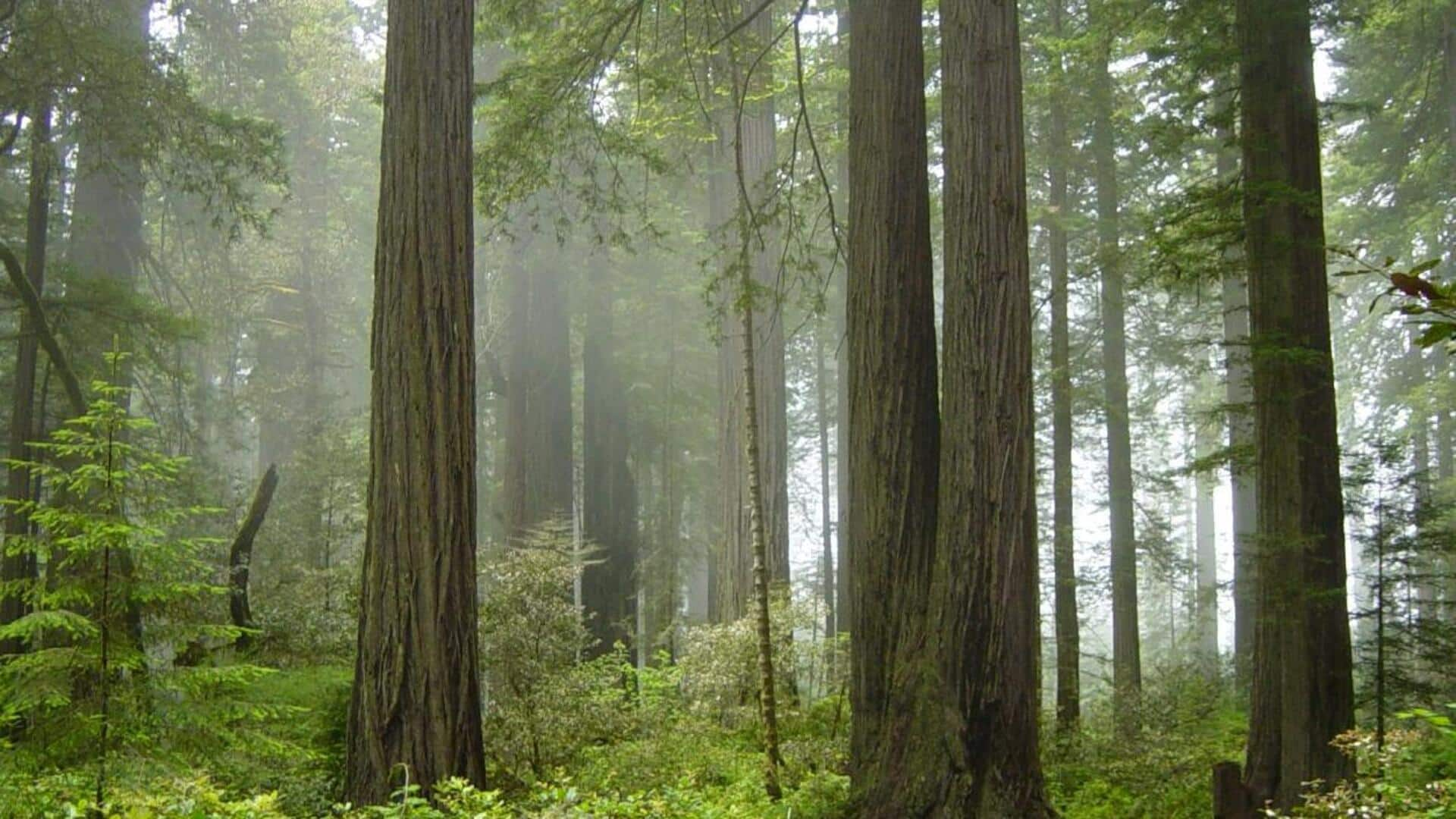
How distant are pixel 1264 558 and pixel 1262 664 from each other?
2.79 feet

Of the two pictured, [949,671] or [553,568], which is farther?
[553,568]

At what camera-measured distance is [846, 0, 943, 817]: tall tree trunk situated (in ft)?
26.2

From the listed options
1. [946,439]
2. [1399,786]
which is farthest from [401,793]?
[1399,786]

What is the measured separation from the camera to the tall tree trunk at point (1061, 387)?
1359 centimetres

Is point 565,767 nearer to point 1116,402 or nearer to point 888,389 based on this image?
point 888,389

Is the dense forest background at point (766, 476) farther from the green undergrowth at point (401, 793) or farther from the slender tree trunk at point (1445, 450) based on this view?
the slender tree trunk at point (1445, 450)

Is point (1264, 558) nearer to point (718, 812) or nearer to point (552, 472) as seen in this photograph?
point (718, 812)

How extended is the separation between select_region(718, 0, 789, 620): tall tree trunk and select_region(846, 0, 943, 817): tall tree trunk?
273 centimetres

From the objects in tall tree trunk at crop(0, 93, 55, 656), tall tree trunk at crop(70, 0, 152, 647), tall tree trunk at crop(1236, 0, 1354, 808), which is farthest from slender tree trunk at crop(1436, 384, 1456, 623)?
tall tree trunk at crop(0, 93, 55, 656)

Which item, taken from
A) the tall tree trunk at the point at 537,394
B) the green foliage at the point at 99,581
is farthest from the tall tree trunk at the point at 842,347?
the green foliage at the point at 99,581

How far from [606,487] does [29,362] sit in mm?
12256

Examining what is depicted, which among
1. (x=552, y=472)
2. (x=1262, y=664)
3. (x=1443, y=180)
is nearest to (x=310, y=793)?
(x=1262, y=664)

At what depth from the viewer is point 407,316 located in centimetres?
762

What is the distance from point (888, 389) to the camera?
8.29 meters
